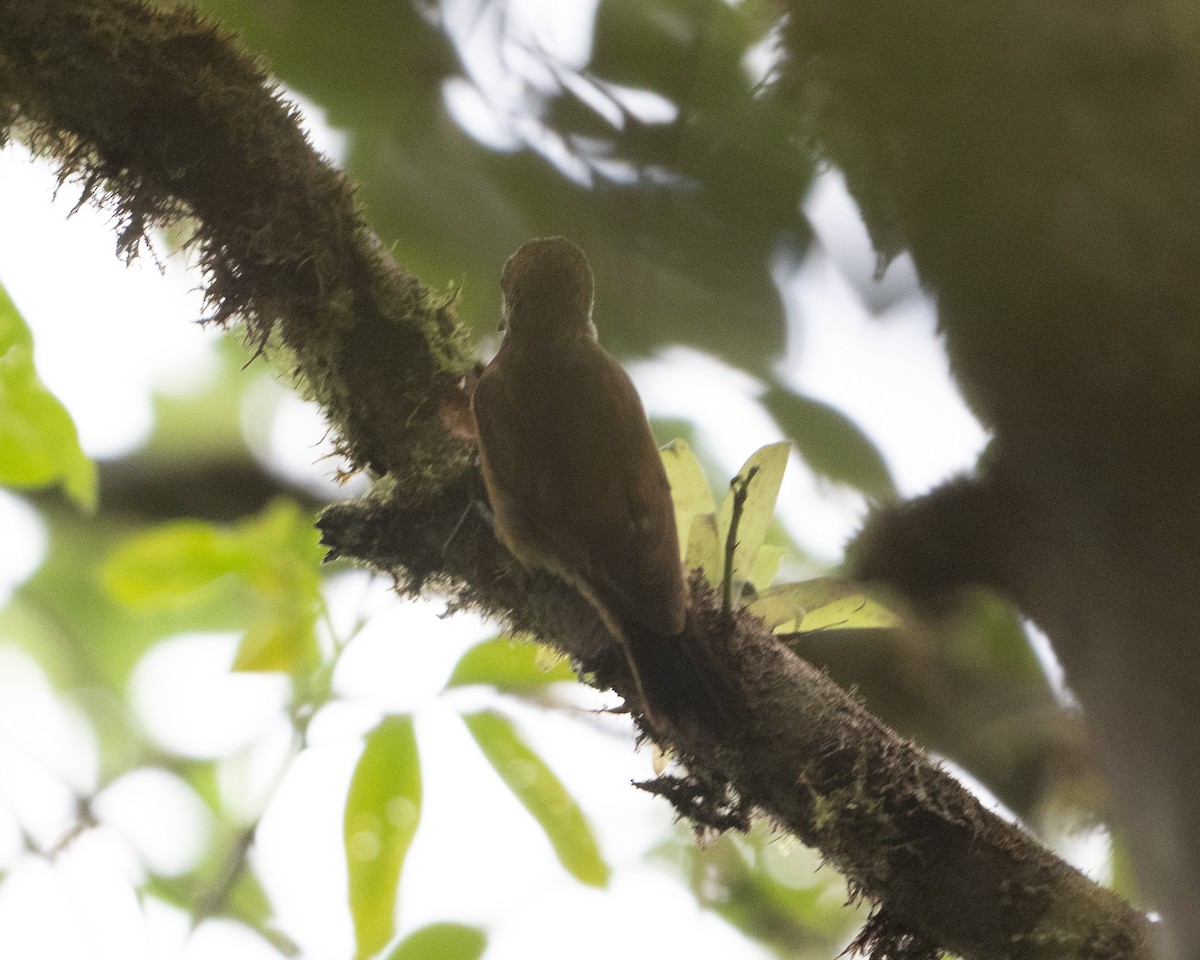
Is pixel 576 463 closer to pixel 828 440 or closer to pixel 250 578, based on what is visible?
pixel 828 440

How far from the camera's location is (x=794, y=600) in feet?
3.99

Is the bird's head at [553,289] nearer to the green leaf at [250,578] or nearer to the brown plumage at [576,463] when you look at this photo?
the brown plumage at [576,463]

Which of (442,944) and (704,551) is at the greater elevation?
(704,551)

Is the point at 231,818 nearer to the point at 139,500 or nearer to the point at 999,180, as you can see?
the point at 139,500

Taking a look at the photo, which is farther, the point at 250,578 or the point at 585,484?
the point at 250,578

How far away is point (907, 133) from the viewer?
813 millimetres

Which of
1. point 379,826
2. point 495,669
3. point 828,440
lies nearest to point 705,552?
point 828,440

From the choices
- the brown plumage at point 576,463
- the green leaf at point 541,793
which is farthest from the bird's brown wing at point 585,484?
the green leaf at point 541,793

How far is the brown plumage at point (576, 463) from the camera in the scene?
1.09 m

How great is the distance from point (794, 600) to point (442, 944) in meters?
1.06

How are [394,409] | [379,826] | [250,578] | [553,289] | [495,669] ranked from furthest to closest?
[250,578]
[495,669]
[379,826]
[553,289]
[394,409]

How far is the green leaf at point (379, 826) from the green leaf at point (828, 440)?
2.76 feet

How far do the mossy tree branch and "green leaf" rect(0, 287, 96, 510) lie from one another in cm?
36

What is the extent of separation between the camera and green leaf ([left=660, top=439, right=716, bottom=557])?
4.31 feet
